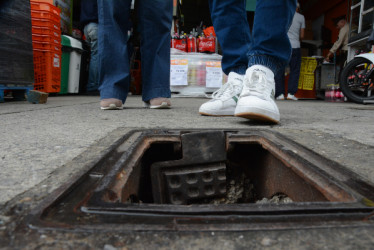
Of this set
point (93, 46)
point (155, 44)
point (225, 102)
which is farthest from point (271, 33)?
point (93, 46)

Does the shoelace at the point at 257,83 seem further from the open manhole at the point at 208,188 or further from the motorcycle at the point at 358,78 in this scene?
the motorcycle at the point at 358,78

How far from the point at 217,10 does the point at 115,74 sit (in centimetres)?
65

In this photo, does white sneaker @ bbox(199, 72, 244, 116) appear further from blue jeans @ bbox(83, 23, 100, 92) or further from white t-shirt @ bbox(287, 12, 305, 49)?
white t-shirt @ bbox(287, 12, 305, 49)

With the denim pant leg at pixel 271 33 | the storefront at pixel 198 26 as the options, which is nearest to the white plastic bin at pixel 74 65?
the storefront at pixel 198 26

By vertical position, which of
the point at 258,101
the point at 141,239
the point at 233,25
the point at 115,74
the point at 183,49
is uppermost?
the point at 183,49

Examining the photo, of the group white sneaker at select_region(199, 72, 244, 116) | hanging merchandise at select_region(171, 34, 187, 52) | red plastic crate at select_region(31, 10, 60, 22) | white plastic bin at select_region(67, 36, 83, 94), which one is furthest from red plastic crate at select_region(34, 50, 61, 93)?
white sneaker at select_region(199, 72, 244, 116)

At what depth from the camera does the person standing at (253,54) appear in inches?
40.1

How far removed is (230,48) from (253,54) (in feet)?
0.80

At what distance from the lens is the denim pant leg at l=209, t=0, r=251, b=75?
4.36 ft

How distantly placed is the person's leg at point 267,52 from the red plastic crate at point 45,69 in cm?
258

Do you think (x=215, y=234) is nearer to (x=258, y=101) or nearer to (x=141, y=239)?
(x=141, y=239)

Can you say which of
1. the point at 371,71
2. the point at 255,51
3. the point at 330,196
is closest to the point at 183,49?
the point at 371,71

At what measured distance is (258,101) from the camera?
993 millimetres

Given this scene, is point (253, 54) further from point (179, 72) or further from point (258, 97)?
point (179, 72)
